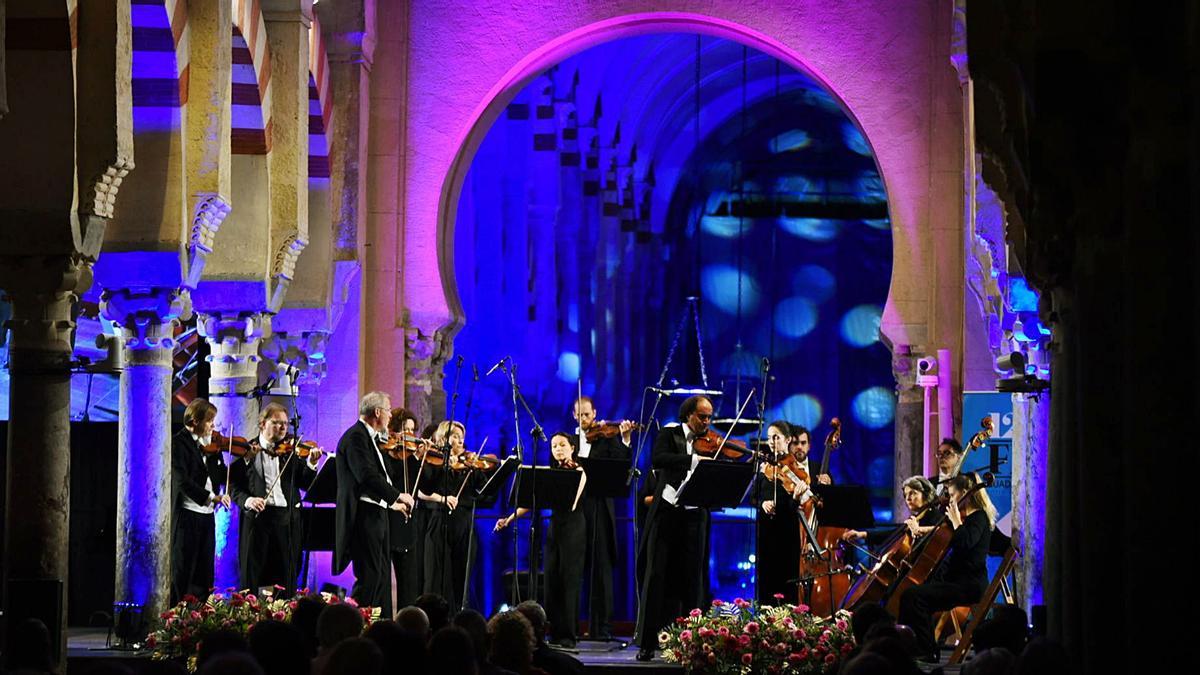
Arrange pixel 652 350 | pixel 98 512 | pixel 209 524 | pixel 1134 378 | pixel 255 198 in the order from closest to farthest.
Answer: pixel 1134 378 < pixel 209 524 < pixel 255 198 < pixel 98 512 < pixel 652 350

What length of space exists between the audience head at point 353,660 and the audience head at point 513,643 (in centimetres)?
215

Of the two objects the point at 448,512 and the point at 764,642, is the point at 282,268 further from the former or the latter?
the point at 764,642

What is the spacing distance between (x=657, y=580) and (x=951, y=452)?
10.2 feet

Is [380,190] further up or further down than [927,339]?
further up

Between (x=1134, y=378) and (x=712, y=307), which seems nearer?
(x=1134, y=378)

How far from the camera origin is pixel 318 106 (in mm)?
19188

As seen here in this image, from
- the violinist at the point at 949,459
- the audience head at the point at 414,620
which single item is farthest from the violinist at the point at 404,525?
the audience head at the point at 414,620

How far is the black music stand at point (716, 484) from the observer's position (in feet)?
47.2

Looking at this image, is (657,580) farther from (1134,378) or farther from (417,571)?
(1134,378)

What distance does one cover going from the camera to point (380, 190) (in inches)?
803

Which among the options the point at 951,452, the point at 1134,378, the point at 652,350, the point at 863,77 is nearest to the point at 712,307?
the point at 652,350

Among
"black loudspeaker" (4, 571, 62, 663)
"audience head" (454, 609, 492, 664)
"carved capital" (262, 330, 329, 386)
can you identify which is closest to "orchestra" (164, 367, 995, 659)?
"carved capital" (262, 330, 329, 386)

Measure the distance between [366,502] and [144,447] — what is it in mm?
1974

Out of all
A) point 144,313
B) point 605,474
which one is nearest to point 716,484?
point 605,474
